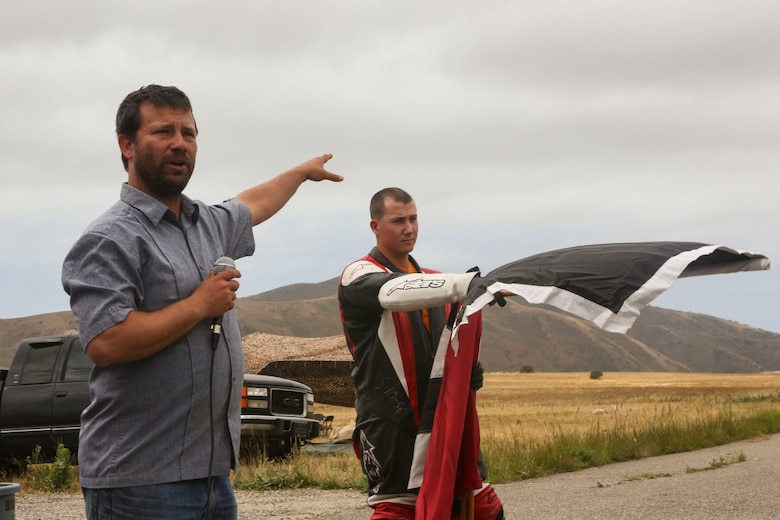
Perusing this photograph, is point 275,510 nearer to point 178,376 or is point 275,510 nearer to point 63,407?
point 63,407

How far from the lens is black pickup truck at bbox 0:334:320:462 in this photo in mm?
12695

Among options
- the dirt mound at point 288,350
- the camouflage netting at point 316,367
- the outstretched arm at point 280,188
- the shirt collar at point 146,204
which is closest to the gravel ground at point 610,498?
the outstretched arm at point 280,188

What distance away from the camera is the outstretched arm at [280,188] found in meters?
4.01

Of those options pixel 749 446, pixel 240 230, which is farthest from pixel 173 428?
pixel 749 446

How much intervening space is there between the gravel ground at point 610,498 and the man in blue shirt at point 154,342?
5.83 metres

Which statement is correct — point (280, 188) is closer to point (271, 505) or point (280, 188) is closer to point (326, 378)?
point (271, 505)

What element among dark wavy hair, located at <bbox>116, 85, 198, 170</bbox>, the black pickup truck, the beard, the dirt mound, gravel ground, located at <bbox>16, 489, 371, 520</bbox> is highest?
dark wavy hair, located at <bbox>116, 85, 198, 170</bbox>

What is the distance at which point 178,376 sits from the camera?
3.01 m

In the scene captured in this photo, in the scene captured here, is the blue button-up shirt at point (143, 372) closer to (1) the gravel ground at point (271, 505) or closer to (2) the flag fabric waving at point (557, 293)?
(2) the flag fabric waving at point (557, 293)

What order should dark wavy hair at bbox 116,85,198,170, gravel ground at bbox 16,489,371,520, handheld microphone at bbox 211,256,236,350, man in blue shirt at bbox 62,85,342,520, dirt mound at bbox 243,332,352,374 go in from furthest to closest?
dirt mound at bbox 243,332,352,374 → gravel ground at bbox 16,489,371,520 → dark wavy hair at bbox 116,85,198,170 → handheld microphone at bbox 211,256,236,350 → man in blue shirt at bbox 62,85,342,520

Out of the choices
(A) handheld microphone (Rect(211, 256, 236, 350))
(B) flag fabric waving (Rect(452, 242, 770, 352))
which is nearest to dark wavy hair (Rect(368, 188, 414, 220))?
(B) flag fabric waving (Rect(452, 242, 770, 352))

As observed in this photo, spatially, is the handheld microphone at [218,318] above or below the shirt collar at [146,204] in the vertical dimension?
below

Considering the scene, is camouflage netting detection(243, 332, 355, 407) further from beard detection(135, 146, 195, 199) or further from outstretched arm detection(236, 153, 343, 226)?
beard detection(135, 146, 195, 199)

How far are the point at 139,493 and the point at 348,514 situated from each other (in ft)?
20.1
